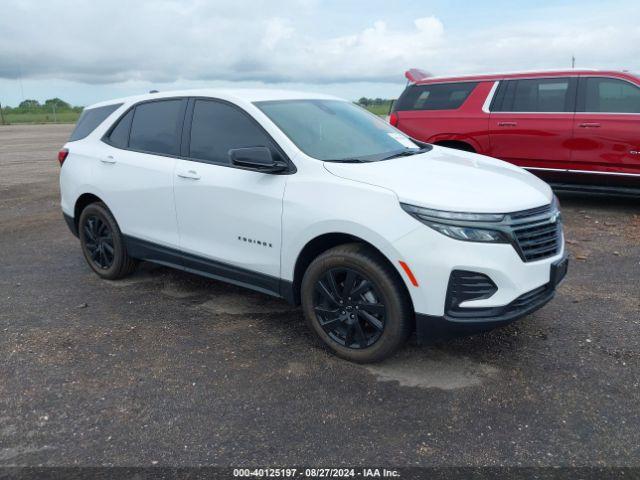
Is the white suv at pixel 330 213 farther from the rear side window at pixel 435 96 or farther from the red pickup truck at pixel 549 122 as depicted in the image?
the rear side window at pixel 435 96

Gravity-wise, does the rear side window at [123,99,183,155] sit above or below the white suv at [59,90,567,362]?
above

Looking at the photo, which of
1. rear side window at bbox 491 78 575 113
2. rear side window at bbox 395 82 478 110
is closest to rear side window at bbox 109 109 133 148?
rear side window at bbox 395 82 478 110

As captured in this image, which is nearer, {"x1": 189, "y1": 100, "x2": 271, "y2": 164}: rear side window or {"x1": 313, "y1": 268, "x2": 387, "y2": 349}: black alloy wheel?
{"x1": 313, "y1": 268, "x2": 387, "y2": 349}: black alloy wheel

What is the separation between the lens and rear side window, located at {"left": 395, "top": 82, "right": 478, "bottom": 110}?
8.40 meters

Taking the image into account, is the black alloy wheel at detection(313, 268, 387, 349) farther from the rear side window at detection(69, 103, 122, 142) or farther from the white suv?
the rear side window at detection(69, 103, 122, 142)

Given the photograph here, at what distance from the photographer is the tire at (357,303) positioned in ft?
10.9

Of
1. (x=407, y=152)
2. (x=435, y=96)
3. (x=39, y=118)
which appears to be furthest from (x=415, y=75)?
(x=39, y=118)

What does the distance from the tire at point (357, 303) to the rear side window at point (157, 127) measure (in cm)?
171

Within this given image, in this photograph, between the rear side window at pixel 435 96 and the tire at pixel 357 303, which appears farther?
the rear side window at pixel 435 96

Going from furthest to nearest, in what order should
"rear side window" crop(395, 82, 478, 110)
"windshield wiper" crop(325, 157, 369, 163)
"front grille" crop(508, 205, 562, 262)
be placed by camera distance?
"rear side window" crop(395, 82, 478, 110), "windshield wiper" crop(325, 157, 369, 163), "front grille" crop(508, 205, 562, 262)

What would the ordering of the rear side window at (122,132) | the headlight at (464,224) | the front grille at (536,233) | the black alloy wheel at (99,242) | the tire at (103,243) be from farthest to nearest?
the black alloy wheel at (99,242)
the tire at (103,243)
the rear side window at (122,132)
the front grille at (536,233)
the headlight at (464,224)

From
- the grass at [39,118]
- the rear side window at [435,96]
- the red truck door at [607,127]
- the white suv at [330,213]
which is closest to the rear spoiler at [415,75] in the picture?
the rear side window at [435,96]

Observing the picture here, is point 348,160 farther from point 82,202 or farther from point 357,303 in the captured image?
point 82,202

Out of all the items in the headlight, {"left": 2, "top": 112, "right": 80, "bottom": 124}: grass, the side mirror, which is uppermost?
{"left": 2, "top": 112, "right": 80, "bottom": 124}: grass
